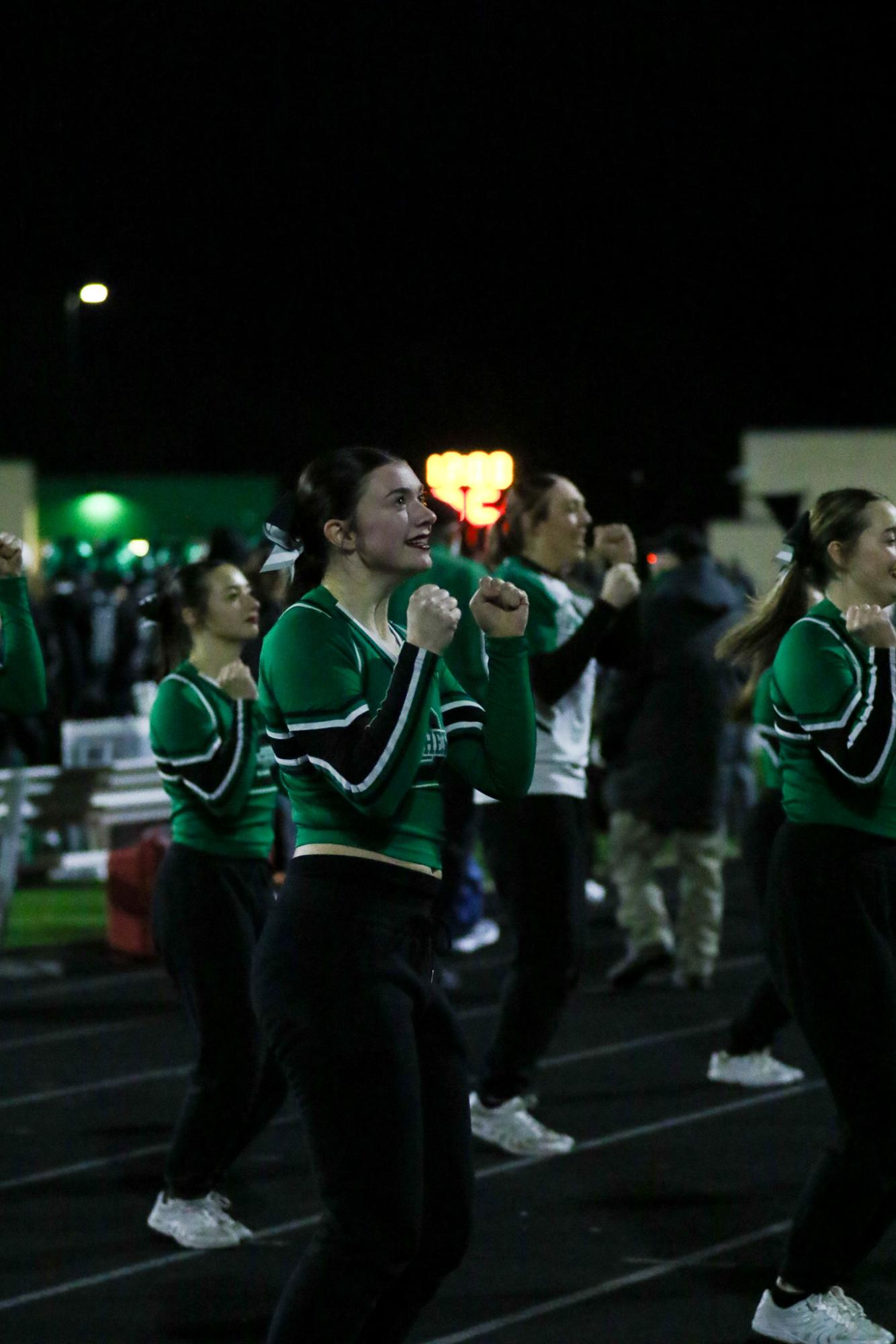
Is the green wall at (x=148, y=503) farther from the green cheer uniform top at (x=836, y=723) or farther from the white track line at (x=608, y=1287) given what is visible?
the green cheer uniform top at (x=836, y=723)

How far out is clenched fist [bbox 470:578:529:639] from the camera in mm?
3447

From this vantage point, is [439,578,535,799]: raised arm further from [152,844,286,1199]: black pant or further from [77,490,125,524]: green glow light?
[77,490,125,524]: green glow light

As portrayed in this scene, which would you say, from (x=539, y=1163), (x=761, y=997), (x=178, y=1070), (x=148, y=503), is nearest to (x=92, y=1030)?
(x=178, y=1070)

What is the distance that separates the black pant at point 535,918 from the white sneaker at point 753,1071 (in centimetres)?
119

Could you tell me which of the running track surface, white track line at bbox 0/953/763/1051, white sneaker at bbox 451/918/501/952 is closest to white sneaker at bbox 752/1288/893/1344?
the running track surface

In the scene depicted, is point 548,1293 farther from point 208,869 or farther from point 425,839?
point 425,839

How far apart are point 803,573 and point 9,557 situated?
6.77 feet

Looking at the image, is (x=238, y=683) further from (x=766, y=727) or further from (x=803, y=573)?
(x=766, y=727)

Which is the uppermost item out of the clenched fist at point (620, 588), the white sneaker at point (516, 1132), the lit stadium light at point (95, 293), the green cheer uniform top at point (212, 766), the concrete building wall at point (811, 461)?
the concrete building wall at point (811, 461)

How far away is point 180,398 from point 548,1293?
90.8 feet

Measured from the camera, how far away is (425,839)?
10.9 ft

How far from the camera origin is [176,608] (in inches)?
227

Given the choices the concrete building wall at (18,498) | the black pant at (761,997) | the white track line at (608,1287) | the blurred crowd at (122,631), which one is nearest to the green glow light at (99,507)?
the concrete building wall at (18,498)

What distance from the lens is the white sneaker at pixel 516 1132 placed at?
6.24m
